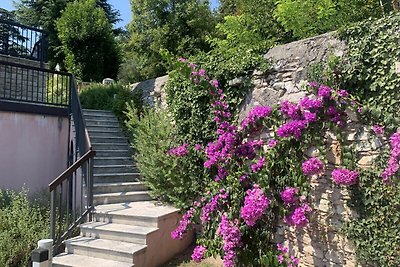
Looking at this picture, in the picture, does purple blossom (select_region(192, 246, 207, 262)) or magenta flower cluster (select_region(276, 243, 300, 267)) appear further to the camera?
purple blossom (select_region(192, 246, 207, 262))

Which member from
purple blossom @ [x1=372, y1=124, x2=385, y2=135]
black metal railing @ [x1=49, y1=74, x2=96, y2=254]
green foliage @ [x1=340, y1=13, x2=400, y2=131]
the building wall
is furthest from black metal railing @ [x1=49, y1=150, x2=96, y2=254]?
purple blossom @ [x1=372, y1=124, x2=385, y2=135]

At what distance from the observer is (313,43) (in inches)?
169

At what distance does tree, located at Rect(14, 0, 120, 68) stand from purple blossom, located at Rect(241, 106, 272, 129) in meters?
12.7

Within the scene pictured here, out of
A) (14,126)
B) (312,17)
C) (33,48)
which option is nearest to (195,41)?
(33,48)

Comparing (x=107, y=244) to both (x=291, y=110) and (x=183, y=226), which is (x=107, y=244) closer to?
(x=183, y=226)

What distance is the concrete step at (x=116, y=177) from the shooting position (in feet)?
21.3

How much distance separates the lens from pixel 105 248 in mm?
4629

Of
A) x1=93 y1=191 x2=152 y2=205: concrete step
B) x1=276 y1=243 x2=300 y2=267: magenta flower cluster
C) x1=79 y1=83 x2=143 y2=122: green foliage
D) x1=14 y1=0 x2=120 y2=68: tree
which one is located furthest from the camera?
x1=14 y1=0 x2=120 y2=68: tree

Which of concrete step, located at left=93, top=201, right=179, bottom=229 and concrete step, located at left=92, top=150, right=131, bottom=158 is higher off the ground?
concrete step, located at left=92, top=150, right=131, bottom=158

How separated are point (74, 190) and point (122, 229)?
1.52 metres

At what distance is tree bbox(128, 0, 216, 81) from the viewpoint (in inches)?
526

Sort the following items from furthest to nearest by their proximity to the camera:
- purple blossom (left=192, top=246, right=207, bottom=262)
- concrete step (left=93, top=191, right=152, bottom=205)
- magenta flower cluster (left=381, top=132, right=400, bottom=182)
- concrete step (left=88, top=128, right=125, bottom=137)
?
concrete step (left=88, top=128, right=125, bottom=137)
concrete step (left=93, top=191, right=152, bottom=205)
purple blossom (left=192, top=246, right=207, bottom=262)
magenta flower cluster (left=381, top=132, right=400, bottom=182)

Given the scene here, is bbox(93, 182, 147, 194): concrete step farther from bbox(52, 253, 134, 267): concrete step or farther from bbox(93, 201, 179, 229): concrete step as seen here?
bbox(52, 253, 134, 267): concrete step

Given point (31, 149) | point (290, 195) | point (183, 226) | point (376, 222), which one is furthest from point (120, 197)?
point (376, 222)
